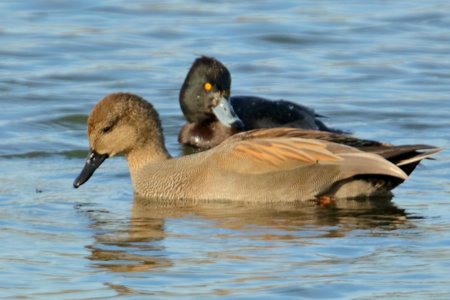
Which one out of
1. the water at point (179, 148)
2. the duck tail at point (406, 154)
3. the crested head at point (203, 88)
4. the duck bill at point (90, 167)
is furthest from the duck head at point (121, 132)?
the crested head at point (203, 88)

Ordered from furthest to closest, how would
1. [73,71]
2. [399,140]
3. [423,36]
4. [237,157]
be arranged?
[423,36]
[73,71]
[399,140]
[237,157]

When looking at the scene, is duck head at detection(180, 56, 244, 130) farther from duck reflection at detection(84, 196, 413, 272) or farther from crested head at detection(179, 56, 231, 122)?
duck reflection at detection(84, 196, 413, 272)

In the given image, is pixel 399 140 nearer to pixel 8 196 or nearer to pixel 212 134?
pixel 212 134

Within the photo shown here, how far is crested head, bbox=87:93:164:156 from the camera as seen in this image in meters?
12.3

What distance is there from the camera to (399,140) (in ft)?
47.5

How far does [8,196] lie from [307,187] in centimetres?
240

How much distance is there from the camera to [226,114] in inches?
583

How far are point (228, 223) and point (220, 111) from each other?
159 inches

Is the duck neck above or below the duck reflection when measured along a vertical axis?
above

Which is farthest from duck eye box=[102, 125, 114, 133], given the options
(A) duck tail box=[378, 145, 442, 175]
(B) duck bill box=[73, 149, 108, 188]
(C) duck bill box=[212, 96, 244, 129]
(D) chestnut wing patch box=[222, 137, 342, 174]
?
(C) duck bill box=[212, 96, 244, 129]

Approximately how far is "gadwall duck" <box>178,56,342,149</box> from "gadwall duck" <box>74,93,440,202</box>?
256 cm

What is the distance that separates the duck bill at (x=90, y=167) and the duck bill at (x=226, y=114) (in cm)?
259

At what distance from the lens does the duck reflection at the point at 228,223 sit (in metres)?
9.93

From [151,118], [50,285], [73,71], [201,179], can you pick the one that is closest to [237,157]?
[201,179]
